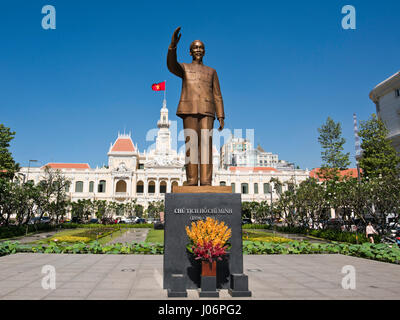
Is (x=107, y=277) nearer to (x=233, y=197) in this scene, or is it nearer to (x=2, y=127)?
(x=233, y=197)

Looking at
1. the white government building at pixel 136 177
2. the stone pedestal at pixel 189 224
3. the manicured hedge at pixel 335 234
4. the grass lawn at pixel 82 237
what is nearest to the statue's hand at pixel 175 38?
the stone pedestal at pixel 189 224

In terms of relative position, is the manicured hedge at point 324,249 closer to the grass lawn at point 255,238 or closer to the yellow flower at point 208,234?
the grass lawn at point 255,238

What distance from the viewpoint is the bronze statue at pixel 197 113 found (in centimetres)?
740

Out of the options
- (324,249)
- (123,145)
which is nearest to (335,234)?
(324,249)

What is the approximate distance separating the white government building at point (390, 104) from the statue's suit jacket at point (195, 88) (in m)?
25.6

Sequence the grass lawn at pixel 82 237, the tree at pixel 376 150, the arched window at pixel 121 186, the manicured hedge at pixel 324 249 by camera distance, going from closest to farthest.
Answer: the manicured hedge at pixel 324 249 < the grass lawn at pixel 82 237 < the tree at pixel 376 150 < the arched window at pixel 121 186

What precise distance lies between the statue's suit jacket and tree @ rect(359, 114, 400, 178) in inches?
811

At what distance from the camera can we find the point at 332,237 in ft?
65.0

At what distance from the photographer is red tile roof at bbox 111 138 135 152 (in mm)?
67894

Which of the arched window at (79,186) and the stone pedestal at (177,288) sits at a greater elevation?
the arched window at (79,186)

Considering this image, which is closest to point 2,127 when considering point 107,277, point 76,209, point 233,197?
point 76,209

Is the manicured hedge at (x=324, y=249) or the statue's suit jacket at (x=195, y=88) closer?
the statue's suit jacket at (x=195, y=88)

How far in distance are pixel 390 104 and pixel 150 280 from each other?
30.2 meters
